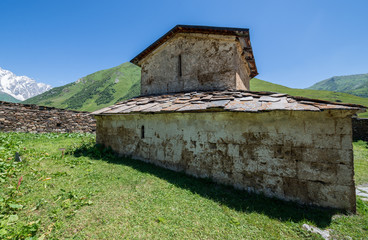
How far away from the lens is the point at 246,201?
158 inches

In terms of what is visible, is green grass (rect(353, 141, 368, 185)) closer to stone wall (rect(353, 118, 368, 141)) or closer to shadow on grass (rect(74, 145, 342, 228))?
shadow on grass (rect(74, 145, 342, 228))

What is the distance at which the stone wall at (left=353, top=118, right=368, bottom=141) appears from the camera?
14.1 meters

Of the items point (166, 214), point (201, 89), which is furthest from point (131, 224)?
point (201, 89)

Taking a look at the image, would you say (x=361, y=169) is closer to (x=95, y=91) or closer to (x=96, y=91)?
(x=96, y=91)

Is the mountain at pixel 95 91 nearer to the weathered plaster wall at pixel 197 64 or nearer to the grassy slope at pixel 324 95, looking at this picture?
the grassy slope at pixel 324 95

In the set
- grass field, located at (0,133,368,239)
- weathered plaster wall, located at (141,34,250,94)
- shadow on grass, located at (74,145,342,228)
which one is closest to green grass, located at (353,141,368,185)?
grass field, located at (0,133,368,239)

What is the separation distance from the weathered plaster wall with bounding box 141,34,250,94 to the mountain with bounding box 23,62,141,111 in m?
66.9

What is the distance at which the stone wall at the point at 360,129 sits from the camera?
14141mm

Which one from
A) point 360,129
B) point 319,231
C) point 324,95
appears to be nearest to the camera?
point 319,231

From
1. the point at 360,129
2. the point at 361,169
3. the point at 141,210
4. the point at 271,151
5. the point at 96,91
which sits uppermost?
the point at 96,91

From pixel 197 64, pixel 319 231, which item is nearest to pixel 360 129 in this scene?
pixel 197 64

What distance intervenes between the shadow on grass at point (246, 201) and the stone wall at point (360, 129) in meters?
16.3

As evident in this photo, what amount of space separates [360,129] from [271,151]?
16833 millimetres

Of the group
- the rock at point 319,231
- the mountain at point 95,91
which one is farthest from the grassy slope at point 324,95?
the mountain at point 95,91
